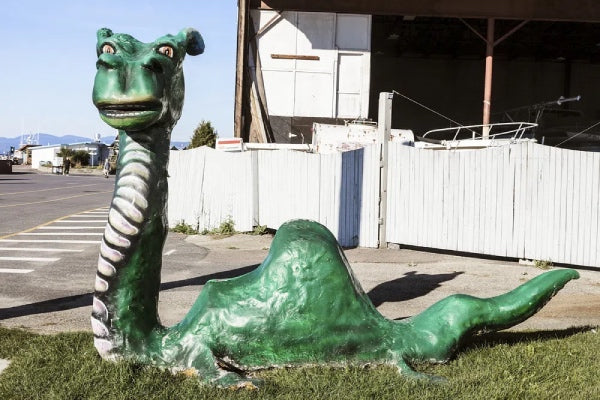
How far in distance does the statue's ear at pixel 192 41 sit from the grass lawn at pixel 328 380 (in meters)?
1.97

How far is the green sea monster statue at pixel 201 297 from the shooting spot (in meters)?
3.93

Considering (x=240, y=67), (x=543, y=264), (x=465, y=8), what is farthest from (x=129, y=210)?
(x=465, y=8)

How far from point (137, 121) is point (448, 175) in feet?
27.4

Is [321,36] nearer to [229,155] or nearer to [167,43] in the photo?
[229,155]

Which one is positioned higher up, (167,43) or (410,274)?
(167,43)

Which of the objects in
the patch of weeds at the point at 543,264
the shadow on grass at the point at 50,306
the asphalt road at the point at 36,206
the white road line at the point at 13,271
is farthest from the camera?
the asphalt road at the point at 36,206

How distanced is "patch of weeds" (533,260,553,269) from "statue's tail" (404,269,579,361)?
600 centimetres

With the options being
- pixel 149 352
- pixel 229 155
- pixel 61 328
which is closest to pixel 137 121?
pixel 149 352

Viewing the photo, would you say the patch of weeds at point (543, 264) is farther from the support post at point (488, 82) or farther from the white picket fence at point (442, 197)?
the support post at point (488, 82)

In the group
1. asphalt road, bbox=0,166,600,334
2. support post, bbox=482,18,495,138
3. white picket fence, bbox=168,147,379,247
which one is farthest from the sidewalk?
support post, bbox=482,18,495,138

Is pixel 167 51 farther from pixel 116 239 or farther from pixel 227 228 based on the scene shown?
pixel 227 228

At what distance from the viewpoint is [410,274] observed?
9812mm

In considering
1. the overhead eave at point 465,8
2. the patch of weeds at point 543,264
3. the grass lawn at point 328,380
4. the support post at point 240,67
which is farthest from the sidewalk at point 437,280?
the overhead eave at point 465,8

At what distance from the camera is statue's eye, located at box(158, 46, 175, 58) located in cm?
399
